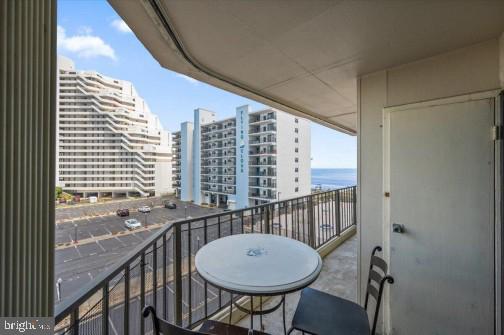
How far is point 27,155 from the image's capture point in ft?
1.97

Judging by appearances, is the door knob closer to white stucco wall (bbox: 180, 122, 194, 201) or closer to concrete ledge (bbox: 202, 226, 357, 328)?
concrete ledge (bbox: 202, 226, 357, 328)

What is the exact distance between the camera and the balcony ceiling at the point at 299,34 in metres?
1.14

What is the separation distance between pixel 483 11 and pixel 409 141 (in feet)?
2.85

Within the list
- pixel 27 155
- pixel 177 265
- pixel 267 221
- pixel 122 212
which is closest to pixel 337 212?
pixel 267 221

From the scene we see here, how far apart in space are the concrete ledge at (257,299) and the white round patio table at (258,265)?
2.27 ft

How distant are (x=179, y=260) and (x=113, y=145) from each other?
20.7 meters

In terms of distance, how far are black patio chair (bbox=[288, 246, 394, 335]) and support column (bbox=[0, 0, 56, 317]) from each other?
1.21 metres

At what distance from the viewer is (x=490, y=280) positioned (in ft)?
4.61

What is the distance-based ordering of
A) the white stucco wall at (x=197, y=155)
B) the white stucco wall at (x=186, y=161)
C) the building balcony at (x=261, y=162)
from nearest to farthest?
the building balcony at (x=261, y=162) < the white stucco wall at (x=197, y=155) < the white stucco wall at (x=186, y=161)

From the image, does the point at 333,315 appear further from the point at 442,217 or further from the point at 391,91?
the point at 391,91

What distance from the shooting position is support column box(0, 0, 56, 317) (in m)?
0.53

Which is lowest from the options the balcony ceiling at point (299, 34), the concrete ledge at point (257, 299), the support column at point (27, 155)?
the concrete ledge at point (257, 299)

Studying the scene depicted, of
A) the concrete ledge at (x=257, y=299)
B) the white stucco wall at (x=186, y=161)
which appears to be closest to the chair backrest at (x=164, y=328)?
the concrete ledge at (x=257, y=299)

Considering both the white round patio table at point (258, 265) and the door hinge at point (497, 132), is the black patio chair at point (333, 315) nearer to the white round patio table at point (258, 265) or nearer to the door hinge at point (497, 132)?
the white round patio table at point (258, 265)
